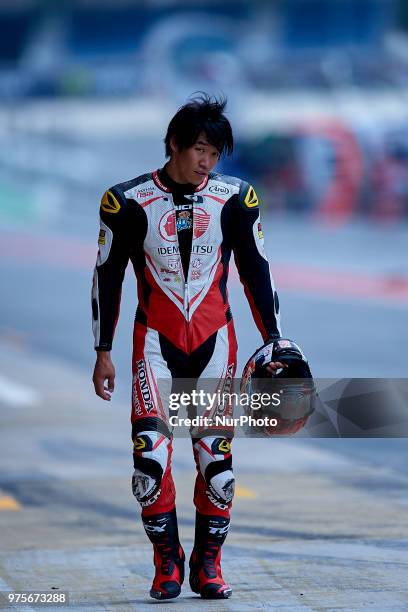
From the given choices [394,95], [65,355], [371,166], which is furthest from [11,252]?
[65,355]

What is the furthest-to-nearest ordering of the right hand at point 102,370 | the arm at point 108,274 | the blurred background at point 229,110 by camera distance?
the blurred background at point 229,110 < the right hand at point 102,370 < the arm at point 108,274

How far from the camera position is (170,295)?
209 inches

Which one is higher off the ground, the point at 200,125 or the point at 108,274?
the point at 200,125

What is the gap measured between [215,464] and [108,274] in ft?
3.03

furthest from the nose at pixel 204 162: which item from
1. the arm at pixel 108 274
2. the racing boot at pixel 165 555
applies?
the racing boot at pixel 165 555

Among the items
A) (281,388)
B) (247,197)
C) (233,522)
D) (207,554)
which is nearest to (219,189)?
(247,197)

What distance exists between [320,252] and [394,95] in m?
8.51

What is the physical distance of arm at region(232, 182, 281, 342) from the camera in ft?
17.7

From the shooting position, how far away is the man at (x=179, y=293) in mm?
5273

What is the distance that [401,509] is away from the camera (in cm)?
711

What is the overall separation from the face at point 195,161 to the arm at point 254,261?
205mm

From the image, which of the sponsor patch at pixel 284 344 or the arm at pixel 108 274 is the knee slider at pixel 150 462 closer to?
the arm at pixel 108 274

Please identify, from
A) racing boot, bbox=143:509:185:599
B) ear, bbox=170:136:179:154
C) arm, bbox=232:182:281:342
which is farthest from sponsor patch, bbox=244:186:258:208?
racing boot, bbox=143:509:185:599

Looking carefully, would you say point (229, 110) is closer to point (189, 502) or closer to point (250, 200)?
point (189, 502)
